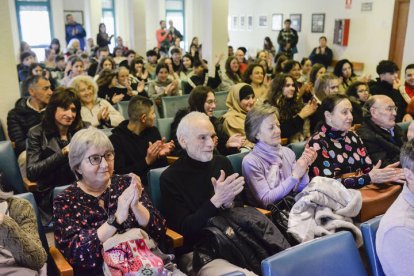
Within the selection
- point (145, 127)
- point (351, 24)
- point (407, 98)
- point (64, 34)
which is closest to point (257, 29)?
point (351, 24)

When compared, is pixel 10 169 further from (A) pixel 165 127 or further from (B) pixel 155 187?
(A) pixel 165 127

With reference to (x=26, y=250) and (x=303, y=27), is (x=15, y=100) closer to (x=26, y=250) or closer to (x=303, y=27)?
(x=26, y=250)


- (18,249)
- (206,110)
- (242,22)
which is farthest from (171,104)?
(242,22)

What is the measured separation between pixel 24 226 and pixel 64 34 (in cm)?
1232

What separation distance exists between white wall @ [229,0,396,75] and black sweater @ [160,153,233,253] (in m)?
8.16

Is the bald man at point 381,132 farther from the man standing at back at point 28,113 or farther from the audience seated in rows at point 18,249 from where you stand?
the man standing at back at point 28,113

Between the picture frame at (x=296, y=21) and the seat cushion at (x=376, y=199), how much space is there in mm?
9893

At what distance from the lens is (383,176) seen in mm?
→ 2686

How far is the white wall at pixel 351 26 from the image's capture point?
9242mm

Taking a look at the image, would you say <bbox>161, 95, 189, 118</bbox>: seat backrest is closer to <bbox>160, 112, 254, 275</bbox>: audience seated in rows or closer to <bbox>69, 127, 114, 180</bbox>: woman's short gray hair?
<bbox>160, 112, 254, 275</bbox>: audience seated in rows

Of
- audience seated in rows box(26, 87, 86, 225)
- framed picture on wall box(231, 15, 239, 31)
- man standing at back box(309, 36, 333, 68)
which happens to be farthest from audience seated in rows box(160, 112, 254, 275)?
framed picture on wall box(231, 15, 239, 31)

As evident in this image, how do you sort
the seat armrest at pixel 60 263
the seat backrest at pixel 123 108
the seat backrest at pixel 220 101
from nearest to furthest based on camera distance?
the seat armrest at pixel 60 263, the seat backrest at pixel 123 108, the seat backrest at pixel 220 101

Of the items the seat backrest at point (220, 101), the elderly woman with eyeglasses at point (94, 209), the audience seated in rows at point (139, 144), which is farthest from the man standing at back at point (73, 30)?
the elderly woman with eyeglasses at point (94, 209)

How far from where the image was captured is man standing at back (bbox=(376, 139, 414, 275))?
153 cm
